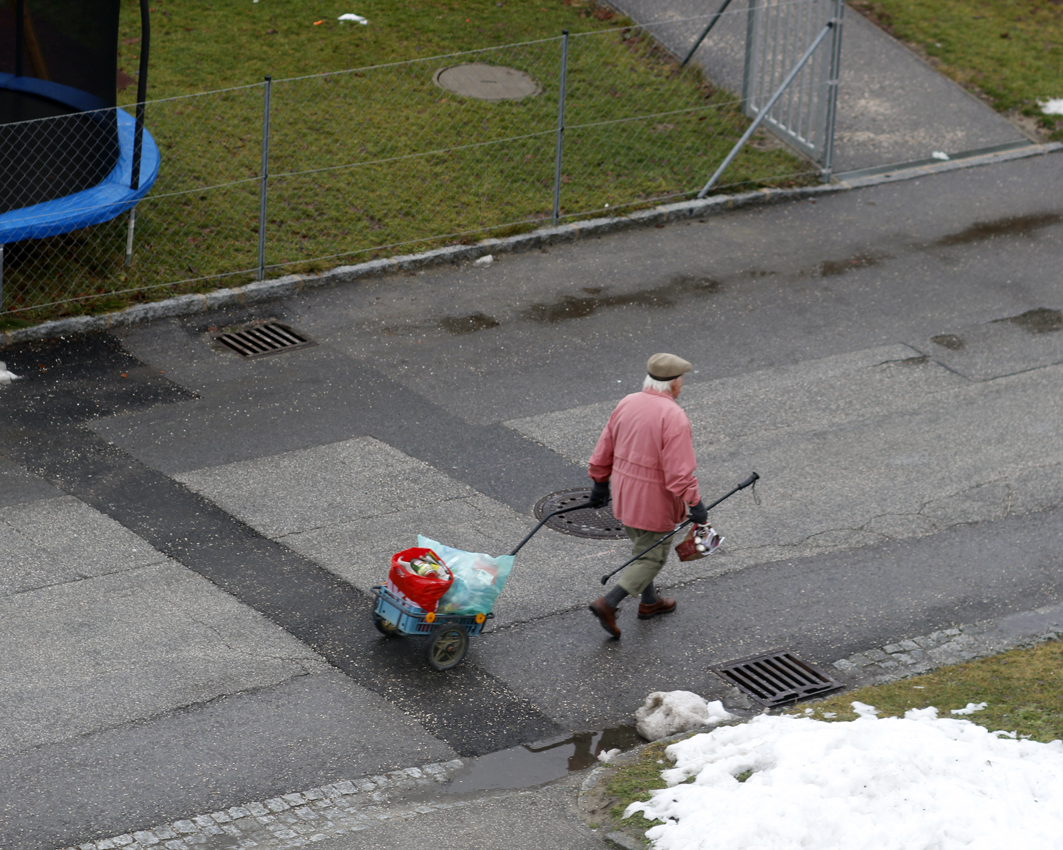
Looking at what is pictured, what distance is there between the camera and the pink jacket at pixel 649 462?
747 centimetres

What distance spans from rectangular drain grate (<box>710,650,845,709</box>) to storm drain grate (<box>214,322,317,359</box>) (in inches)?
202

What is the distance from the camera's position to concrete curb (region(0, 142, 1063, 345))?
11430 mm

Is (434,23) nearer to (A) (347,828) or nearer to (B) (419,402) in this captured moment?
(B) (419,402)

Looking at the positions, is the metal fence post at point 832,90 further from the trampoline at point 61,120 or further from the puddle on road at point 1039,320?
the trampoline at point 61,120

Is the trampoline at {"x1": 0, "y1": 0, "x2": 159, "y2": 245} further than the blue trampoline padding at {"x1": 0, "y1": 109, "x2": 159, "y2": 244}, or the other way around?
the trampoline at {"x1": 0, "y1": 0, "x2": 159, "y2": 245}

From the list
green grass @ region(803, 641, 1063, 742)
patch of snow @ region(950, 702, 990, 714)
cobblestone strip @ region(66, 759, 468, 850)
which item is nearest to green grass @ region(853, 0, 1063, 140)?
green grass @ region(803, 641, 1063, 742)

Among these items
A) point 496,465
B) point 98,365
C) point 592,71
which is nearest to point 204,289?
point 98,365

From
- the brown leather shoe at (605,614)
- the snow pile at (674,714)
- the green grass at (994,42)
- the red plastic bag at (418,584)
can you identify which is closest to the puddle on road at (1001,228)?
the green grass at (994,42)

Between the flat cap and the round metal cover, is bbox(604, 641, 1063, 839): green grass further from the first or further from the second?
the round metal cover

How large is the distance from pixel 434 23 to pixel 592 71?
2.34 meters

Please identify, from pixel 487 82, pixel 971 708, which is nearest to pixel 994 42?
pixel 487 82

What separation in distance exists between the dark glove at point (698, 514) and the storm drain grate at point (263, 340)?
15.7ft

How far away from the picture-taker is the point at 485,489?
368 inches

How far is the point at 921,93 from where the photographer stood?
16.7m
